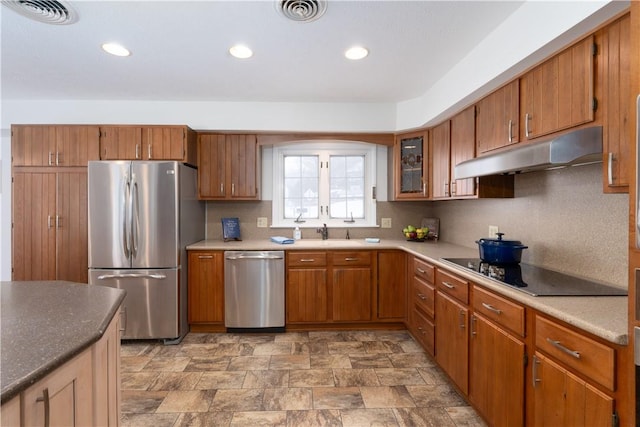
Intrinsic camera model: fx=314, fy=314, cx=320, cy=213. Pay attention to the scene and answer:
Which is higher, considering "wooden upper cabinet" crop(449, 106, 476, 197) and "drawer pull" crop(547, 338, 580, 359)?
"wooden upper cabinet" crop(449, 106, 476, 197)

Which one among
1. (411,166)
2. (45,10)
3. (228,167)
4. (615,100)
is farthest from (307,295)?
(45,10)

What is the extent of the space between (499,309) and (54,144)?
4.19 m

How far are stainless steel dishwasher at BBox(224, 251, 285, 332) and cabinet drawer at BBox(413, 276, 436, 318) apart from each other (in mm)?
1360

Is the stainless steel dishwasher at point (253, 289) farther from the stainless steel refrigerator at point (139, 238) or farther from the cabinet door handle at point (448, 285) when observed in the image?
the cabinet door handle at point (448, 285)

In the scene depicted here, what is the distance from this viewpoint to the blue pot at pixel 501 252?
2.09 metres

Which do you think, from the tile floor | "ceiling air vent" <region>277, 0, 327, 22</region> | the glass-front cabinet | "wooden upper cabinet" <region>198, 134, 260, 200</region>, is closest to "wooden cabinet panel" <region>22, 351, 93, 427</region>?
the tile floor

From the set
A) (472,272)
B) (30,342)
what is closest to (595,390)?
(472,272)

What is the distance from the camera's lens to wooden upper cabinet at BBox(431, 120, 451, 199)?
3.03 m

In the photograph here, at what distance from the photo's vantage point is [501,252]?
2.11 meters

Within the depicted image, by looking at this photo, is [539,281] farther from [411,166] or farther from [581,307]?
[411,166]

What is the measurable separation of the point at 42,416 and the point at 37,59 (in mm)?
2800

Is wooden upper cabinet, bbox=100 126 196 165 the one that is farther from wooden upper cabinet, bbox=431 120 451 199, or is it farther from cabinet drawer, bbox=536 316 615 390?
cabinet drawer, bbox=536 316 615 390

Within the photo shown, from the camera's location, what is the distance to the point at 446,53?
2.36m

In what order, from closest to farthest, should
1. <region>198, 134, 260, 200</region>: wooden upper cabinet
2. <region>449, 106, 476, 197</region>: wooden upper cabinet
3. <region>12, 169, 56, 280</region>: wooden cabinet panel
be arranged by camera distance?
1. <region>449, 106, 476, 197</region>: wooden upper cabinet
2. <region>12, 169, 56, 280</region>: wooden cabinet panel
3. <region>198, 134, 260, 200</region>: wooden upper cabinet
